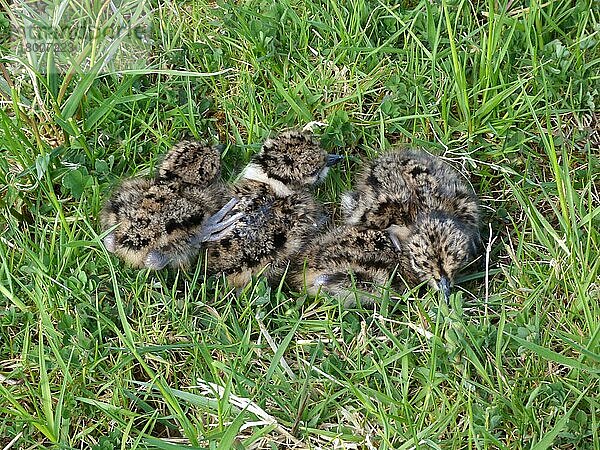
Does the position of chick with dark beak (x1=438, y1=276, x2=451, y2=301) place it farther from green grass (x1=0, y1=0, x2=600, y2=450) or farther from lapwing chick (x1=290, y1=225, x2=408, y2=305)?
lapwing chick (x1=290, y1=225, x2=408, y2=305)

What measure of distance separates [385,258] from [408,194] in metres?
0.37

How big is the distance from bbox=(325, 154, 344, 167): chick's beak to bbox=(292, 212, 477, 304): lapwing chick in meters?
0.35

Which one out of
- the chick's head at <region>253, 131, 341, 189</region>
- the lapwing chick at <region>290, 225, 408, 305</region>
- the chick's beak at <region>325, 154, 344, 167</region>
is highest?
the chick's head at <region>253, 131, 341, 189</region>

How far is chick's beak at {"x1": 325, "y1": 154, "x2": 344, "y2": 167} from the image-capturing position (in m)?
4.42

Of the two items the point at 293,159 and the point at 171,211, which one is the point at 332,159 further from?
the point at 171,211

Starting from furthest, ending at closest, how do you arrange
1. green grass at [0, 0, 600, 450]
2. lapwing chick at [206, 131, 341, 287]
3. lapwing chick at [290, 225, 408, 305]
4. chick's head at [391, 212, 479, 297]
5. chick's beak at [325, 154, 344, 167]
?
chick's beak at [325, 154, 344, 167] → lapwing chick at [206, 131, 341, 287] → lapwing chick at [290, 225, 408, 305] → chick's head at [391, 212, 479, 297] → green grass at [0, 0, 600, 450]

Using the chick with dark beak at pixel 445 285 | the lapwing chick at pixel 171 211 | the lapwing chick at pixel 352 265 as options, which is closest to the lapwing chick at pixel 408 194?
the lapwing chick at pixel 352 265

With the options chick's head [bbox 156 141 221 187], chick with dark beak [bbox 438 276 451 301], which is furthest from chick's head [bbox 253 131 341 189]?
chick with dark beak [bbox 438 276 451 301]

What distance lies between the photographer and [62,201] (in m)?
4.41

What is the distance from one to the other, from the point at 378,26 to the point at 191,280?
1.89m

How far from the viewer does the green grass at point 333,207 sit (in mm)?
3648

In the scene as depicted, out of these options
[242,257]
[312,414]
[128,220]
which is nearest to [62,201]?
[128,220]

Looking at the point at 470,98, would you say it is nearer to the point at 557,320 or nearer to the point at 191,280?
the point at 557,320

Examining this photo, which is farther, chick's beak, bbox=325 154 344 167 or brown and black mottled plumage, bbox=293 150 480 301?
chick's beak, bbox=325 154 344 167
